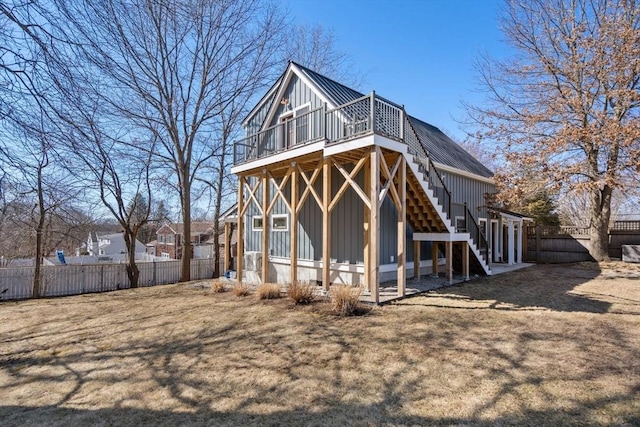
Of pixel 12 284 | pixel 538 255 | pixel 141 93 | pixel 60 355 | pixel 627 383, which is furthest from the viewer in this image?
pixel 538 255

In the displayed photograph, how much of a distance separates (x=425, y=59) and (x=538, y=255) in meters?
11.7

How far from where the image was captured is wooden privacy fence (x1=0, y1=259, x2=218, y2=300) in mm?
12562

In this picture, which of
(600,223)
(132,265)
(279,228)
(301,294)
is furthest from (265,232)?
(600,223)

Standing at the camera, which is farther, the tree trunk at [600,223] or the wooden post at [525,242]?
the wooden post at [525,242]

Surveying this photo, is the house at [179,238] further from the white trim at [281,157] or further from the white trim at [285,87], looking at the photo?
the white trim at [281,157]

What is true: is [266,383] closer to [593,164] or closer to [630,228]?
[593,164]

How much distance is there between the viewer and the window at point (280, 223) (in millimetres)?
12250

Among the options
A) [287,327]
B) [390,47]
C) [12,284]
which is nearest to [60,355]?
[287,327]

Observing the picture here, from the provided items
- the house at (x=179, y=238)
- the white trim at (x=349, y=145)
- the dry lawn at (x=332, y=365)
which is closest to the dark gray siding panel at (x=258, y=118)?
the white trim at (x=349, y=145)

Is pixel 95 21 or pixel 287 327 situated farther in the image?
pixel 287 327

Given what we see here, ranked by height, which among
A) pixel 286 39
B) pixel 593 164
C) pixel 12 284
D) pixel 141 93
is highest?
pixel 286 39

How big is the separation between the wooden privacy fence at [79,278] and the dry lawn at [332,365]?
19.7 feet

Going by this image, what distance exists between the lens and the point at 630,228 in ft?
51.6

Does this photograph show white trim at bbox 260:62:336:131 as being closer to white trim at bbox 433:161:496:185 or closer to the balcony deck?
the balcony deck
